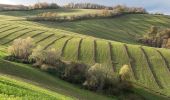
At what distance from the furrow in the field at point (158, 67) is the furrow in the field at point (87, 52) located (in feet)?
48.1

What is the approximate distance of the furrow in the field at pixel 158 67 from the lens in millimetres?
103412

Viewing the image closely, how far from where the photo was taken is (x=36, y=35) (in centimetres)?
13775

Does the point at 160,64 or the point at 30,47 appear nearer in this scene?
the point at 30,47

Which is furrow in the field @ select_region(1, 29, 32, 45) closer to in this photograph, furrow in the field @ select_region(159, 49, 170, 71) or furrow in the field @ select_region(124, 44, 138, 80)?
furrow in the field @ select_region(124, 44, 138, 80)

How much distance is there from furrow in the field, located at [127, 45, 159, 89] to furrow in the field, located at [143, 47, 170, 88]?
3.68 ft

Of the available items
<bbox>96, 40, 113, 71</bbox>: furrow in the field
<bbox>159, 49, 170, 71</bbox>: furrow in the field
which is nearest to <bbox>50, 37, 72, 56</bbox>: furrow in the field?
<bbox>96, 40, 113, 71</bbox>: furrow in the field

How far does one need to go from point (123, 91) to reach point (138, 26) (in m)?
114

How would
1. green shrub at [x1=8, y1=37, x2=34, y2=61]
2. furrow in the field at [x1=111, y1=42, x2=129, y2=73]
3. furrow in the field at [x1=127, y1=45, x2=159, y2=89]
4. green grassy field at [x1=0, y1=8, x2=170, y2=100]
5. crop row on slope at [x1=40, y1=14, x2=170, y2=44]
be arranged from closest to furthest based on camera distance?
1. green shrub at [x1=8, y1=37, x2=34, y2=61]
2. furrow in the field at [x1=127, y1=45, x2=159, y2=89]
3. green grassy field at [x1=0, y1=8, x2=170, y2=100]
4. furrow in the field at [x1=111, y1=42, x2=129, y2=73]
5. crop row on slope at [x1=40, y1=14, x2=170, y2=44]

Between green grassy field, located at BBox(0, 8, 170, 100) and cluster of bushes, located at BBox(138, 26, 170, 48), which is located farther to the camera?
cluster of bushes, located at BBox(138, 26, 170, 48)

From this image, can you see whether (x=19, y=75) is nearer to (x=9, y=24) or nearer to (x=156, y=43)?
(x=9, y=24)

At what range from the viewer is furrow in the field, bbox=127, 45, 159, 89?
101500mm

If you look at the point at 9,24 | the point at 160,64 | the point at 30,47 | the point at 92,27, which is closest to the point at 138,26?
the point at 92,27

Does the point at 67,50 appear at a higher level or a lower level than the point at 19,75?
lower

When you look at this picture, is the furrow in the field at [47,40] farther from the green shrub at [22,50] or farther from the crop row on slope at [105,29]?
the crop row on slope at [105,29]
